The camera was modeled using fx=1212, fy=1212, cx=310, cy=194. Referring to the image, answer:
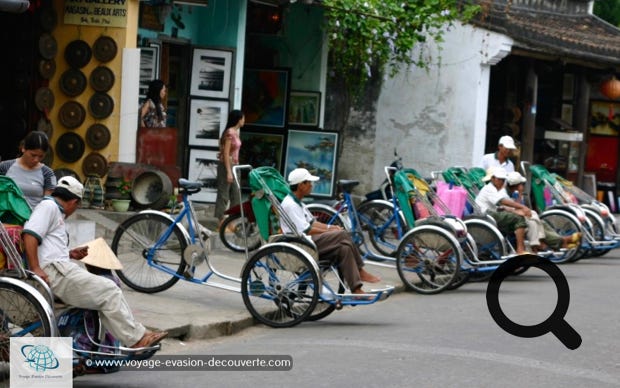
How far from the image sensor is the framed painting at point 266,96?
20453 millimetres

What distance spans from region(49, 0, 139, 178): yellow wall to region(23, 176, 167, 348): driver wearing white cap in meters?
7.26

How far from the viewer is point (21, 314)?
757 cm

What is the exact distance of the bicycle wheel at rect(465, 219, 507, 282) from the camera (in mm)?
14055

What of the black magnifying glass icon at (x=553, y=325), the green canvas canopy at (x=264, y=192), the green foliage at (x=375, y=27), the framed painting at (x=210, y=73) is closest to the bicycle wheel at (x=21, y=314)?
the green canvas canopy at (x=264, y=192)

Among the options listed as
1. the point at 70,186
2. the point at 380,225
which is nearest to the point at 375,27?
the point at 380,225

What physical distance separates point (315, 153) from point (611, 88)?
808cm

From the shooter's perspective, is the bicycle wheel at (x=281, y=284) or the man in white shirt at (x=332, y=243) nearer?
the bicycle wheel at (x=281, y=284)

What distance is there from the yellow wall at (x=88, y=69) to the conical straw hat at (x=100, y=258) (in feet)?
23.8

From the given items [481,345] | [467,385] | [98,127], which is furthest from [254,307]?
[98,127]

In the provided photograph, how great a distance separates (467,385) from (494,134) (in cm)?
1776

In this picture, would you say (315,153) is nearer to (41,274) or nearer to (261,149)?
(261,149)

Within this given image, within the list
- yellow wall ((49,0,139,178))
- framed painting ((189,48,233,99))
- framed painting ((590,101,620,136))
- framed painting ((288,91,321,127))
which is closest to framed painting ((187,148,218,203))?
framed painting ((189,48,233,99))

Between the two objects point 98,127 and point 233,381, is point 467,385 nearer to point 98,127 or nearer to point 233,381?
point 233,381

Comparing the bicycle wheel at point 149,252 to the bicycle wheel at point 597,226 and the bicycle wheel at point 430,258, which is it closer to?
the bicycle wheel at point 430,258
